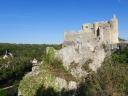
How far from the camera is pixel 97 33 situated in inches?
1239

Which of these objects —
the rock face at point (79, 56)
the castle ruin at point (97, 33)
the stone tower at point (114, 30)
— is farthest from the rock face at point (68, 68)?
the stone tower at point (114, 30)

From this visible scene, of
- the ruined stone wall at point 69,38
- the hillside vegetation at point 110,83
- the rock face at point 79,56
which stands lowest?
the hillside vegetation at point 110,83

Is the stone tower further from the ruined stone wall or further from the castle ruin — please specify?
the ruined stone wall

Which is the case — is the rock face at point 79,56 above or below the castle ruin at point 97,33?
below

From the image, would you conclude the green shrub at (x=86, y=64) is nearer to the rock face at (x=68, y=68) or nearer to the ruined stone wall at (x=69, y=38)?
the rock face at (x=68, y=68)

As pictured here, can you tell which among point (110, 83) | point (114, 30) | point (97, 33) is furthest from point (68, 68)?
point (114, 30)

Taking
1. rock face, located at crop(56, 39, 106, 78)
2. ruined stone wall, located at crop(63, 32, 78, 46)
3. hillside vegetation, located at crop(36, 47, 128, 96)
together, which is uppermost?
ruined stone wall, located at crop(63, 32, 78, 46)

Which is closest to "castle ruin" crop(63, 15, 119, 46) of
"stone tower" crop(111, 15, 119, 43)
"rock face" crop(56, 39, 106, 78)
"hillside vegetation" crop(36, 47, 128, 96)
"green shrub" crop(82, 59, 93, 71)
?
"stone tower" crop(111, 15, 119, 43)

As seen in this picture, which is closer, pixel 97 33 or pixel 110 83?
pixel 110 83

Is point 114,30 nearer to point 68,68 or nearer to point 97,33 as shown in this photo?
point 97,33

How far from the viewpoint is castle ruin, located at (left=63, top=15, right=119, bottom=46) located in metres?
30.6

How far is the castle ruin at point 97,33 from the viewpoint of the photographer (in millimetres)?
30578

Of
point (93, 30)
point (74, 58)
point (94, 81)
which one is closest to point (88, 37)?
point (93, 30)

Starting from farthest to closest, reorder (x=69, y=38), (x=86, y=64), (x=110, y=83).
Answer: (x=69, y=38) < (x=86, y=64) < (x=110, y=83)
